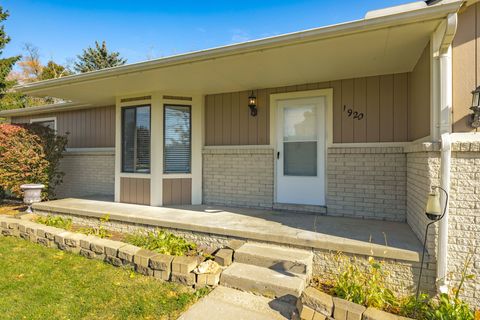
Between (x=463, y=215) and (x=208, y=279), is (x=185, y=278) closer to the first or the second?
(x=208, y=279)

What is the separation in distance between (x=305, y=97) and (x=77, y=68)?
22.4 m

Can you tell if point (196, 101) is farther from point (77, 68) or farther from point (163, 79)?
point (77, 68)

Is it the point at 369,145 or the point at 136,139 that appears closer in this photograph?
the point at 369,145

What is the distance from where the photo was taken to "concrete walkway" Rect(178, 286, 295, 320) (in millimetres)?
2557

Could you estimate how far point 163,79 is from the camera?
480cm

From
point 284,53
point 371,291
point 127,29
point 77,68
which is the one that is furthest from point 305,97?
point 77,68

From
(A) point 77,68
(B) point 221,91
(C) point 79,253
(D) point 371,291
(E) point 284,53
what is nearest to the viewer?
(D) point 371,291

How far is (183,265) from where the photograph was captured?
3156mm

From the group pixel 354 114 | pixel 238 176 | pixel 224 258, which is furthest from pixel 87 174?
pixel 354 114

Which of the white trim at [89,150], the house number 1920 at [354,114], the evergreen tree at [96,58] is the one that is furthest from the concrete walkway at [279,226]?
the evergreen tree at [96,58]

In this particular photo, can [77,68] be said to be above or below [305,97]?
above

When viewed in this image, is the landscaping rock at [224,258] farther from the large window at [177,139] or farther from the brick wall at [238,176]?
the large window at [177,139]

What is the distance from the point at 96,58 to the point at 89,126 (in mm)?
15828

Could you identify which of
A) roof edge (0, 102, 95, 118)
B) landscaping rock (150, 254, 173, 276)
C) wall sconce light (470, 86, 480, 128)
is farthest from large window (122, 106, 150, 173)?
wall sconce light (470, 86, 480, 128)
